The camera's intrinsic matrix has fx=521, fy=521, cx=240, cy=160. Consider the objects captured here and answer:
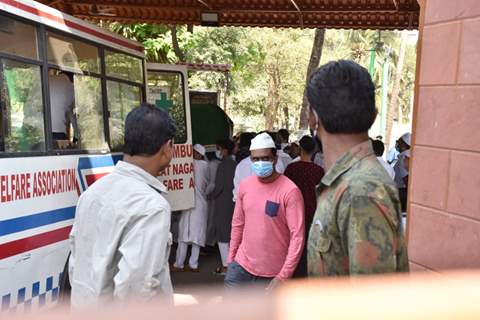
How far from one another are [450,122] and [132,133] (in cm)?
160

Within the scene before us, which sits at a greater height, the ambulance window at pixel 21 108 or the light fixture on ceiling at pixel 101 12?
the light fixture on ceiling at pixel 101 12

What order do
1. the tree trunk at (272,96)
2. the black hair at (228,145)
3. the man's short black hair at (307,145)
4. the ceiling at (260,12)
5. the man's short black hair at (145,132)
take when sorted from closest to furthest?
the man's short black hair at (145,132), the man's short black hair at (307,145), the black hair at (228,145), the ceiling at (260,12), the tree trunk at (272,96)

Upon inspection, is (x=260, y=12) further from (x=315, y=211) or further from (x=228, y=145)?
(x=315, y=211)

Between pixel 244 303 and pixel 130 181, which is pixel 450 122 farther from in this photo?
pixel 244 303

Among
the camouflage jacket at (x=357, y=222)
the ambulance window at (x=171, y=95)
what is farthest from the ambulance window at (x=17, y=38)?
the camouflage jacket at (x=357, y=222)

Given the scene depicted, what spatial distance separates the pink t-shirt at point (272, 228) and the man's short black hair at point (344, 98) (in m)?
1.96

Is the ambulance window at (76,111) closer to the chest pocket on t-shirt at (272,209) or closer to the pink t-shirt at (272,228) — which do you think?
the pink t-shirt at (272,228)

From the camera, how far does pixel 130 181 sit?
2178mm

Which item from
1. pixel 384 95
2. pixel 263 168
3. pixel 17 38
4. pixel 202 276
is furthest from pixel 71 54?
pixel 384 95

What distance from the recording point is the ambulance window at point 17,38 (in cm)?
404

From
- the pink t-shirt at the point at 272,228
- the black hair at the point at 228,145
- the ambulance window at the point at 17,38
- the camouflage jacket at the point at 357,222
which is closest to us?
the camouflage jacket at the point at 357,222

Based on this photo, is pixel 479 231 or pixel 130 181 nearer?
pixel 130 181

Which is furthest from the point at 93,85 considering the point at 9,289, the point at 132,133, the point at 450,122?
the point at 450,122

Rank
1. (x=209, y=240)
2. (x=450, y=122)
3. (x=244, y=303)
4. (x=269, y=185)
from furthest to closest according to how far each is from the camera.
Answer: (x=209, y=240)
(x=269, y=185)
(x=450, y=122)
(x=244, y=303)
